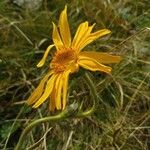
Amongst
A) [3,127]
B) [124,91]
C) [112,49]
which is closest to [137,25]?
[112,49]

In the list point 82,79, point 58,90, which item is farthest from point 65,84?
point 82,79

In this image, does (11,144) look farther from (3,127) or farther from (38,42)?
(38,42)

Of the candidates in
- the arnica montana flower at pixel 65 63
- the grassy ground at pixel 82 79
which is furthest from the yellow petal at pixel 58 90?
the grassy ground at pixel 82 79

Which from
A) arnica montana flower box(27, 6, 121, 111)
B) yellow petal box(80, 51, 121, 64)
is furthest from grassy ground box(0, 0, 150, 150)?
yellow petal box(80, 51, 121, 64)

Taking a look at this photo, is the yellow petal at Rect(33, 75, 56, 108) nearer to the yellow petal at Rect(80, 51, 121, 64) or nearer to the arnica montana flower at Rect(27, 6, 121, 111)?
the arnica montana flower at Rect(27, 6, 121, 111)

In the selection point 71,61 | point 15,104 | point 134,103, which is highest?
point 71,61

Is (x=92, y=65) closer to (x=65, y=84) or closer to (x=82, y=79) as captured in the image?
(x=65, y=84)

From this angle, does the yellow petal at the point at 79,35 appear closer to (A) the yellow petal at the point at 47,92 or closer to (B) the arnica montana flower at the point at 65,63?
(B) the arnica montana flower at the point at 65,63

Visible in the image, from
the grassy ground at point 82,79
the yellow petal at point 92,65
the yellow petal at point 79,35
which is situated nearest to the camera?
the yellow petal at point 92,65
